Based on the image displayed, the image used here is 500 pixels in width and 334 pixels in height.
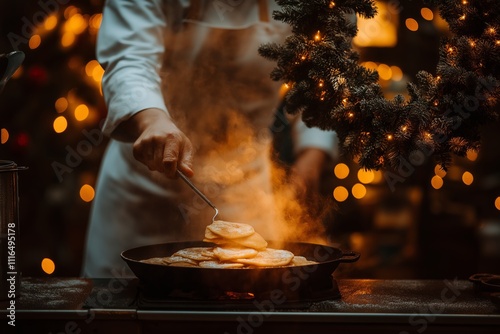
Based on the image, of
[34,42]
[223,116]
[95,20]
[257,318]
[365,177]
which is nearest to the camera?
[257,318]

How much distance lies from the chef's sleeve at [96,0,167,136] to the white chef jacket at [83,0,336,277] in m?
0.14

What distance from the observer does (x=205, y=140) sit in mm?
3199

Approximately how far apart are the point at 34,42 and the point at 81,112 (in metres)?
0.55

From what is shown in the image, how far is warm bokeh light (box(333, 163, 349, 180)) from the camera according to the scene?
5.12 metres

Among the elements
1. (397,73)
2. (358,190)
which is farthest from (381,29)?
(358,190)

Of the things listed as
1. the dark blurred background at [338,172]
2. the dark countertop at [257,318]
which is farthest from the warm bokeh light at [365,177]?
the dark countertop at [257,318]

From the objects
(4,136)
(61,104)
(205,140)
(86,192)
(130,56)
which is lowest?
(86,192)

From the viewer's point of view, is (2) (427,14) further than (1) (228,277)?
Yes

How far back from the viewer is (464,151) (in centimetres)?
224

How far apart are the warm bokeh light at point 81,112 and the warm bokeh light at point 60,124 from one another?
0.10 m

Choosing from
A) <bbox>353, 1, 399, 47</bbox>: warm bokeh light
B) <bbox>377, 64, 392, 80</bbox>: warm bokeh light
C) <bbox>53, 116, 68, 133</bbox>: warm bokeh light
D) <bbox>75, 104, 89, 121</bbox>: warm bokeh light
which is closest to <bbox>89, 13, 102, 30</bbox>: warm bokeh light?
<bbox>75, 104, 89, 121</bbox>: warm bokeh light

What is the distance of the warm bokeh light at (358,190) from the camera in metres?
5.23

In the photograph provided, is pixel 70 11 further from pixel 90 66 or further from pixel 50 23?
pixel 90 66

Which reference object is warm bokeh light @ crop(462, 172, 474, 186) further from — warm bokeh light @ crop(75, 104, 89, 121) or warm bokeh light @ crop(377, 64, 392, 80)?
warm bokeh light @ crop(75, 104, 89, 121)
